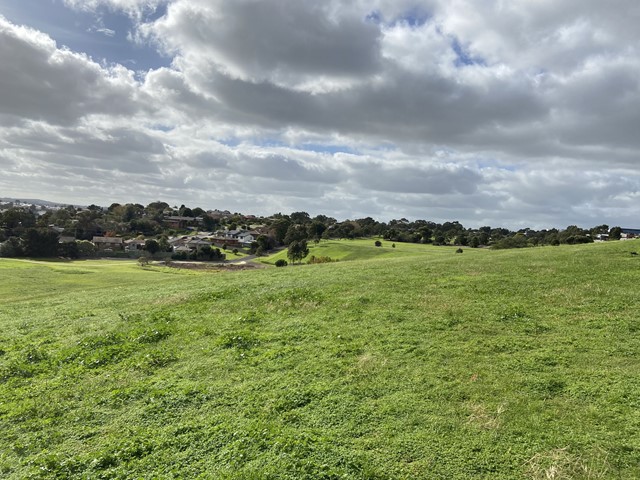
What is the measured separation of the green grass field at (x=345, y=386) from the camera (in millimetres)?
6477

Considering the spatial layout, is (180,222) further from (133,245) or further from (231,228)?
(133,245)

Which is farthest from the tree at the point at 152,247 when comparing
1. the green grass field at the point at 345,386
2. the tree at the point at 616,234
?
the tree at the point at 616,234

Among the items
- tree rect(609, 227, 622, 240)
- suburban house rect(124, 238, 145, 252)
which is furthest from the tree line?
suburban house rect(124, 238, 145, 252)

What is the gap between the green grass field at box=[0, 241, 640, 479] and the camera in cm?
648

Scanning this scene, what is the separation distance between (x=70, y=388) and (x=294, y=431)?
649 centimetres

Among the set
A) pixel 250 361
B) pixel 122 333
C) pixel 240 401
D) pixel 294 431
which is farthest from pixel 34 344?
A: pixel 294 431

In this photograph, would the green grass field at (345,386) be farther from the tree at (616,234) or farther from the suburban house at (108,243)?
the suburban house at (108,243)

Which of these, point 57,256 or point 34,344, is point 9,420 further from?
point 57,256

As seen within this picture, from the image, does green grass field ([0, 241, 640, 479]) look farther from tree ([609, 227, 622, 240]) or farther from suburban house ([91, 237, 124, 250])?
suburban house ([91, 237, 124, 250])

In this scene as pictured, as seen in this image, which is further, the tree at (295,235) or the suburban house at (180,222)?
the suburban house at (180,222)

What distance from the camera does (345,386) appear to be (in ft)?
28.6

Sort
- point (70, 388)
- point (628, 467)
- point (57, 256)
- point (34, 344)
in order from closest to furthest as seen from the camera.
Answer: point (628, 467) → point (70, 388) → point (34, 344) → point (57, 256)

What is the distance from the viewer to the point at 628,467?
5789mm

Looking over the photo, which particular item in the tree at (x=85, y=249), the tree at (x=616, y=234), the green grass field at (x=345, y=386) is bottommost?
the tree at (x=85, y=249)
